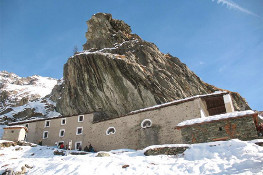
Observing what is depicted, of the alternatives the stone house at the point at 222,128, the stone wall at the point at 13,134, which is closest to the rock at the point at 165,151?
the stone house at the point at 222,128

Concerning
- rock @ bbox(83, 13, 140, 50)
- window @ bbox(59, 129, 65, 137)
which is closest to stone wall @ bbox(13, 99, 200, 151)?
window @ bbox(59, 129, 65, 137)

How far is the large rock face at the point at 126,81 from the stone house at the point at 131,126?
4.67m

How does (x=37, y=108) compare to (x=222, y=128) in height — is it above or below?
above

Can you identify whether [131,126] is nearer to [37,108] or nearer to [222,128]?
[222,128]

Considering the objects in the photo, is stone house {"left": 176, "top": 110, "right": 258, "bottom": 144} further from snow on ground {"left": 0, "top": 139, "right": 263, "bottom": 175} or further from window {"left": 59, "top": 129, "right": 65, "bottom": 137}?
window {"left": 59, "top": 129, "right": 65, "bottom": 137}

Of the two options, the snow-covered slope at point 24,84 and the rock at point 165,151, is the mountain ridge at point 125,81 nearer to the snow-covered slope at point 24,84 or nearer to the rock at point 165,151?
the rock at point 165,151

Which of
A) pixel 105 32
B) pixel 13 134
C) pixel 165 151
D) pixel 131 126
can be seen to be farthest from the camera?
pixel 105 32

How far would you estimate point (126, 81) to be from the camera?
116 ft

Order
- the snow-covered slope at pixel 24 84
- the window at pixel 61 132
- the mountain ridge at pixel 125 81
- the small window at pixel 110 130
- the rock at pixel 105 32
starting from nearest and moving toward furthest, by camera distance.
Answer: the small window at pixel 110 130 < the window at pixel 61 132 < the mountain ridge at pixel 125 81 < the rock at pixel 105 32 < the snow-covered slope at pixel 24 84

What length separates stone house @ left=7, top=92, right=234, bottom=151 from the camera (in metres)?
24.7

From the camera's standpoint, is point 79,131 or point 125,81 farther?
point 125,81

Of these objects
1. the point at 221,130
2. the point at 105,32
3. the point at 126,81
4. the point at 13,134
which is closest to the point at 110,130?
the point at 126,81

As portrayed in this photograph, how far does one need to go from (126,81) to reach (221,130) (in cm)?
2075

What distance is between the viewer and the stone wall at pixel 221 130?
15516 mm
